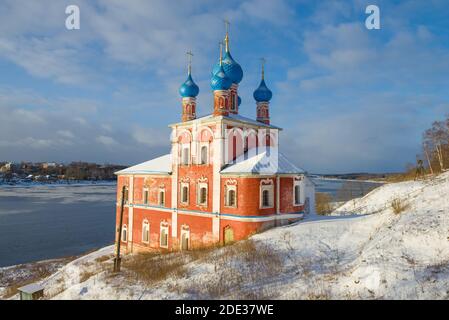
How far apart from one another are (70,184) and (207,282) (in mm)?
110039

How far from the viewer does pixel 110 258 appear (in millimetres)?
20562

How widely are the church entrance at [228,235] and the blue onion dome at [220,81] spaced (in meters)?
7.61

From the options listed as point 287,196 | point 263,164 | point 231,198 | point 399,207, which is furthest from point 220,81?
point 399,207

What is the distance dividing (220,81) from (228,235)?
27.1 feet

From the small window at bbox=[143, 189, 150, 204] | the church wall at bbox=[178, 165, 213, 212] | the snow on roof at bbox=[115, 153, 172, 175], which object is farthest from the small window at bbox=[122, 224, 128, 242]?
the church wall at bbox=[178, 165, 213, 212]

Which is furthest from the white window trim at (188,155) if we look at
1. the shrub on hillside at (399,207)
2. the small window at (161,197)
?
the shrub on hillside at (399,207)

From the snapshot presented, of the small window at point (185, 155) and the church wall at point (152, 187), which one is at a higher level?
the small window at point (185, 155)

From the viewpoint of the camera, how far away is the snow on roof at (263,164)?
15.8m

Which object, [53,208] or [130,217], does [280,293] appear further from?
[53,208]

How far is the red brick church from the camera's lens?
1585 centimetres

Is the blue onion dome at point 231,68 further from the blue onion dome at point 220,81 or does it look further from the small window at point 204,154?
the small window at point 204,154

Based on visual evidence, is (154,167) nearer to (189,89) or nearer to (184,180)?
(184,180)
